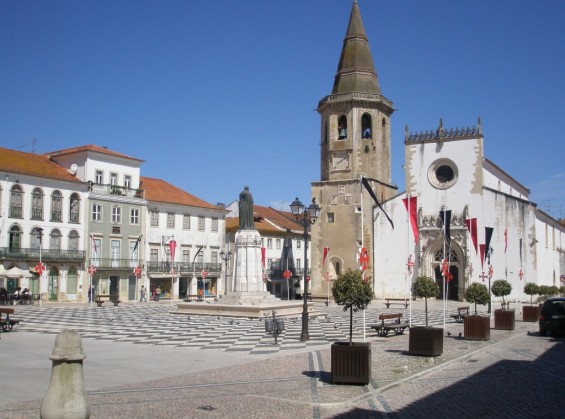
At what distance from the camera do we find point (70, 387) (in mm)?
6211

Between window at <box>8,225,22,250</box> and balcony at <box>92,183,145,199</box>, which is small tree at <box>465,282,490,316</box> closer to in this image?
window at <box>8,225,22,250</box>

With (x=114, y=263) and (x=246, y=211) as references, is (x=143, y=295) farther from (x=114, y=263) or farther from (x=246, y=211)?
(x=246, y=211)

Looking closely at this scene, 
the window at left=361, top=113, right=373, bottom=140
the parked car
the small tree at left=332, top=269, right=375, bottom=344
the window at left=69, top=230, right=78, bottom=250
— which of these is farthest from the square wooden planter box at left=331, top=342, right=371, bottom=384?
the window at left=361, top=113, right=373, bottom=140

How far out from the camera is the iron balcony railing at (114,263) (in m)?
50.0

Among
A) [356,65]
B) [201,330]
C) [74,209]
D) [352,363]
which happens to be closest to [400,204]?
[356,65]

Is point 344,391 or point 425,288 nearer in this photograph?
point 344,391

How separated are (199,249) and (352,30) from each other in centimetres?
2474

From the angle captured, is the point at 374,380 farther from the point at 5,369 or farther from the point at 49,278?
the point at 49,278

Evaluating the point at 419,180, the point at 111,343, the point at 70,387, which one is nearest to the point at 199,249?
the point at 419,180

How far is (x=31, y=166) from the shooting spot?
48312 millimetres

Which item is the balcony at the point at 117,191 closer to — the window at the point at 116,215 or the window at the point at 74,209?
the window at the point at 116,215

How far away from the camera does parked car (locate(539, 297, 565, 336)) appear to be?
22625 mm

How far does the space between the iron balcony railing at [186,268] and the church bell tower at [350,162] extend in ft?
34.0

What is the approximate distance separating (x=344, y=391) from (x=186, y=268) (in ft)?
154
